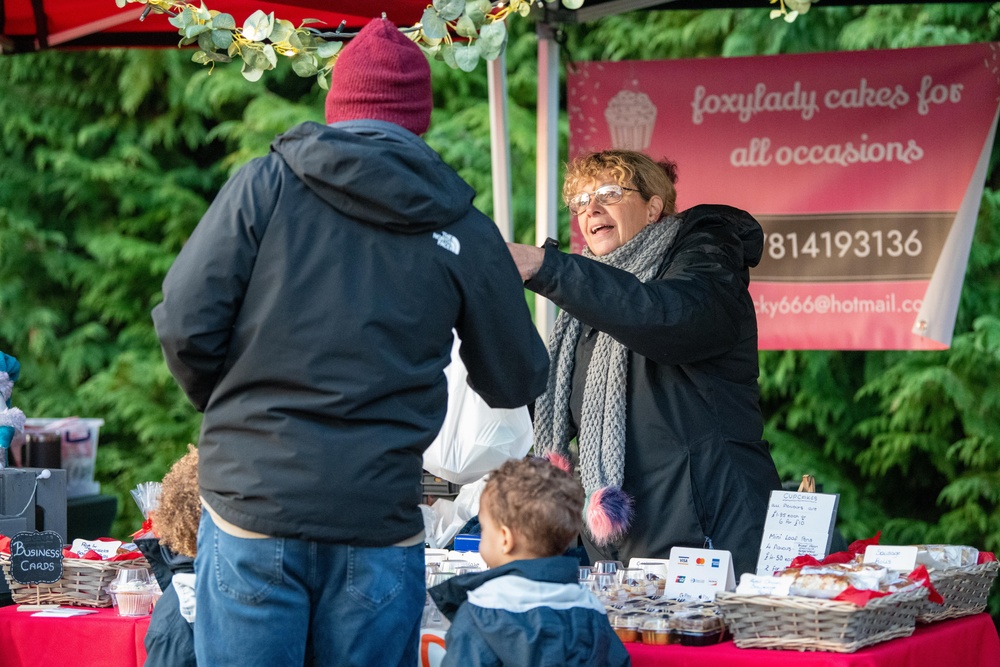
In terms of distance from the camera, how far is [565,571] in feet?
5.96

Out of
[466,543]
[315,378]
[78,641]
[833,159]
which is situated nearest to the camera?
[315,378]

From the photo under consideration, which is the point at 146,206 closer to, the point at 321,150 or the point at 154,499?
the point at 154,499

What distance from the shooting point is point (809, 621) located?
1.85 m

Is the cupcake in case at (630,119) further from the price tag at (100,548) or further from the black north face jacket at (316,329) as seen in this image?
the black north face jacket at (316,329)

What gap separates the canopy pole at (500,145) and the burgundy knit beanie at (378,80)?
2076mm

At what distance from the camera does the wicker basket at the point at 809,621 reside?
1.82 metres

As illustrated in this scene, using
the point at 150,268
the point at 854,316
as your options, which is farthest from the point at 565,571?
the point at 150,268

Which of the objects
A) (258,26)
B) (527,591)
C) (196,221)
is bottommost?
(527,591)

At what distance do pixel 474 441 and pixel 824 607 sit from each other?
102cm

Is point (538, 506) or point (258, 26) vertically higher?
point (258, 26)

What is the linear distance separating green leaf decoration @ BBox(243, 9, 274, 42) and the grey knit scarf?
2.98ft

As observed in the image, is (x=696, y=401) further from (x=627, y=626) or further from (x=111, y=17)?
(x=111, y=17)

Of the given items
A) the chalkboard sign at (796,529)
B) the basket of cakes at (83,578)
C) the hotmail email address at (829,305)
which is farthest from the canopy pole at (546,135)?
the basket of cakes at (83,578)

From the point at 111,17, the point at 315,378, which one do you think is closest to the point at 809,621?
the point at 315,378
